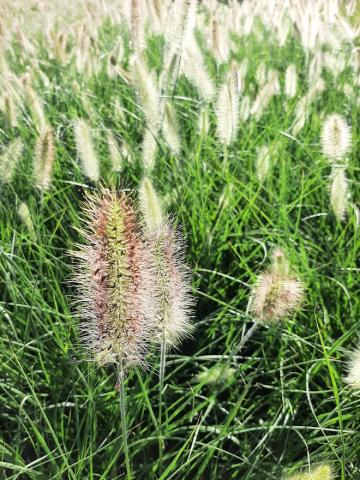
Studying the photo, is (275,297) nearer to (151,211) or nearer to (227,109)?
(151,211)

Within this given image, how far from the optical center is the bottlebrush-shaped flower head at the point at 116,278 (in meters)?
0.86

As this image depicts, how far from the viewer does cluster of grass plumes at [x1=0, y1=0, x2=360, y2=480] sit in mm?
1044

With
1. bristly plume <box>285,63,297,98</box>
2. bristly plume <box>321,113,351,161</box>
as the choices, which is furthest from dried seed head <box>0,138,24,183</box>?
bristly plume <box>285,63,297,98</box>

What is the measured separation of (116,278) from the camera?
874 mm

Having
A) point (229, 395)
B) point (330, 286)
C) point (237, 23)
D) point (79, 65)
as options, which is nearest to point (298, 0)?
point (237, 23)

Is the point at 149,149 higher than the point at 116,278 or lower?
lower

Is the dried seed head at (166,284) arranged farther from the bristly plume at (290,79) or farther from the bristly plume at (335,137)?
the bristly plume at (290,79)

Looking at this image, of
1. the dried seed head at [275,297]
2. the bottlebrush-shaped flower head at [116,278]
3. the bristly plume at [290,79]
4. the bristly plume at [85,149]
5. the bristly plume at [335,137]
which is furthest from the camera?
the bristly plume at [290,79]

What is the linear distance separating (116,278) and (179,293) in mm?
213

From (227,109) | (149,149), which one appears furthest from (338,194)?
(149,149)

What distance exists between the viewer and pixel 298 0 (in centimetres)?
352

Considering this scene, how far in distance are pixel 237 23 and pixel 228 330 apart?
2.69 metres

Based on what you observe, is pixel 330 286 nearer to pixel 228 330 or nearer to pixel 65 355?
pixel 228 330

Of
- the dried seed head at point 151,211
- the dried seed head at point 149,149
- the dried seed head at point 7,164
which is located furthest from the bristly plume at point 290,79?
the dried seed head at point 151,211
